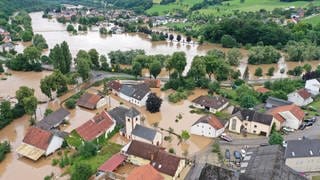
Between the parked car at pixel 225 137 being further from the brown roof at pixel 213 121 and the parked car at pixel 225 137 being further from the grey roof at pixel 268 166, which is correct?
the grey roof at pixel 268 166

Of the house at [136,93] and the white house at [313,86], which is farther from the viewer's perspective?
the white house at [313,86]

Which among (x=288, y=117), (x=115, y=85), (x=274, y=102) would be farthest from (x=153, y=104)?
(x=288, y=117)

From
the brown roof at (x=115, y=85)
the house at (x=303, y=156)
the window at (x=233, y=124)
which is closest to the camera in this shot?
the house at (x=303, y=156)

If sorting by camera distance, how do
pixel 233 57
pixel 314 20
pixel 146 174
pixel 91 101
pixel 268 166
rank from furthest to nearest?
pixel 314 20 < pixel 233 57 < pixel 91 101 < pixel 268 166 < pixel 146 174

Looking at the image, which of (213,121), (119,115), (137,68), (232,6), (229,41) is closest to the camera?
(213,121)

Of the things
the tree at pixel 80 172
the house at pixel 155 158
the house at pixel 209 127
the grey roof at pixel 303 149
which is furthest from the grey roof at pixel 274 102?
the tree at pixel 80 172

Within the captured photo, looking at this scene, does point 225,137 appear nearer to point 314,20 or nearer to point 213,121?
point 213,121
